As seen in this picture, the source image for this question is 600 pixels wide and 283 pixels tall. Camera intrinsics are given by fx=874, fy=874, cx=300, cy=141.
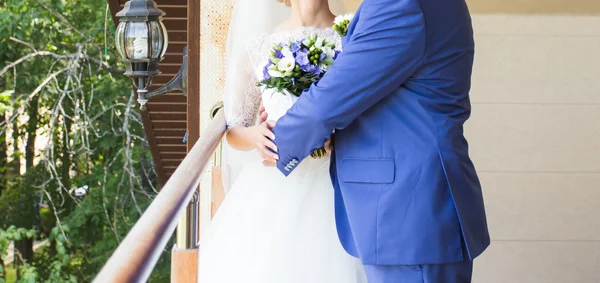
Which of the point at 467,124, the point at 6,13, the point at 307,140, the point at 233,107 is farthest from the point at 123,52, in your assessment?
the point at 6,13

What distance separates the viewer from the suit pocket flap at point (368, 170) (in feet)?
6.26

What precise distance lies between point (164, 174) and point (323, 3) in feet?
24.7

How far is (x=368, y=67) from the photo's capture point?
1869mm

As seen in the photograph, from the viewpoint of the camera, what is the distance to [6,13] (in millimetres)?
10398

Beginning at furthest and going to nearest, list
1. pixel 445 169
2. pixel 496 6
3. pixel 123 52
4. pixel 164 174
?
pixel 164 174, pixel 123 52, pixel 496 6, pixel 445 169

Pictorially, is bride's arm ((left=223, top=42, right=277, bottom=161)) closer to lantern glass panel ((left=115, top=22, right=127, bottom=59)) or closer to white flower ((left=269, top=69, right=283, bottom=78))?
white flower ((left=269, top=69, right=283, bottom=78))

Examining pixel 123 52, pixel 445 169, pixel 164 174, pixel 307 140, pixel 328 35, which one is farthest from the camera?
pixel 164 174

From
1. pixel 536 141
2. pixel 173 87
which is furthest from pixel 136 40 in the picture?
pixel 536 141

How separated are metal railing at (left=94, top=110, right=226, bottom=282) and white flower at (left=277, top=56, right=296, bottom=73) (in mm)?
319

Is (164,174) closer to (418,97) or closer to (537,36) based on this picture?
(537,36)

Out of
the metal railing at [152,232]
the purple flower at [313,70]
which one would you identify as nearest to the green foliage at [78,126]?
the purple flower at [313,70]

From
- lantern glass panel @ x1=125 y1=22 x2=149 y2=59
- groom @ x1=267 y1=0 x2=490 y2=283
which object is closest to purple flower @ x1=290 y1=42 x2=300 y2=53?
groom @ x1=267 y1=0 x2=490 y2=283

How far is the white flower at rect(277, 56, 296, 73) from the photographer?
2180 mm

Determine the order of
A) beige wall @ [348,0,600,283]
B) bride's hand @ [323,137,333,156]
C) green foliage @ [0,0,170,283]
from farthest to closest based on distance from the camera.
A: green foliage @ [0,0,170,283]
beige wall @ [348,0,600,283]
bride's hand @ [323,137,333,156]
